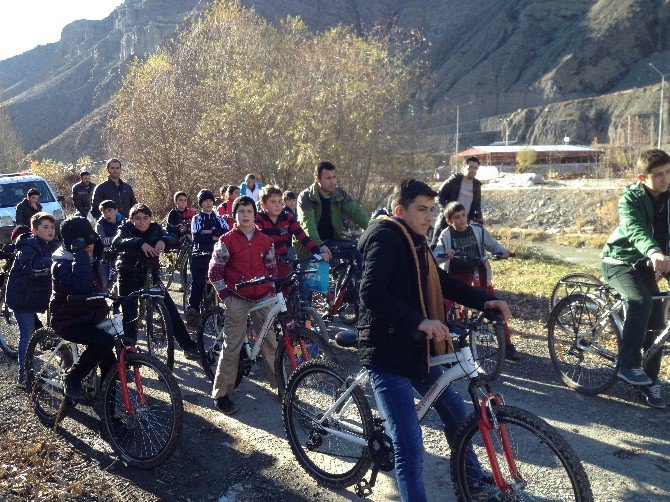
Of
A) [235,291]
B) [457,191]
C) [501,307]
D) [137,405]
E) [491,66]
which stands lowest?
[137,405]

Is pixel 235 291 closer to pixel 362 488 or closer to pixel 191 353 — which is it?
pixel 191 353

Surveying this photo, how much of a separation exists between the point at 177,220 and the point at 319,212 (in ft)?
11.6

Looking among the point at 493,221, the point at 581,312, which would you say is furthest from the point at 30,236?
the point at 493,221

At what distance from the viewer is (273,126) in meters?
17.0

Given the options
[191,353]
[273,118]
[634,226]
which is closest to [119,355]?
[191,353]

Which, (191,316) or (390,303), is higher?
(390,303)

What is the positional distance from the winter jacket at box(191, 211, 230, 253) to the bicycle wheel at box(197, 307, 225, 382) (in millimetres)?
1918

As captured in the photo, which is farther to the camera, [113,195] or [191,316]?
[113,195]

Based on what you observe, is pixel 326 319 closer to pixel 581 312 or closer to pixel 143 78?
pixel 581 312

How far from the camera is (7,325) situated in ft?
27.0

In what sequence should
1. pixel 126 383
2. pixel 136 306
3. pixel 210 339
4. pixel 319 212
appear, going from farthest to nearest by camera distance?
1. pixel 319 212
2. pixel 136 306
3. pixel 210 339
4. pixel 126 383

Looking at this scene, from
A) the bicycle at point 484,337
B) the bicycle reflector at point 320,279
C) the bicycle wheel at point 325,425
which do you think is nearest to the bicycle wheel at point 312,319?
the bicycle reflector at point 320,279

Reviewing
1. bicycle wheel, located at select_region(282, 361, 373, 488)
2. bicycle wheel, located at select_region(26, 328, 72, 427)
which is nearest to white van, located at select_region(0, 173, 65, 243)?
bicycle wheel, located at select_region(26, 328, 72, 427)

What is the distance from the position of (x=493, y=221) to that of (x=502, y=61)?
8599cm
